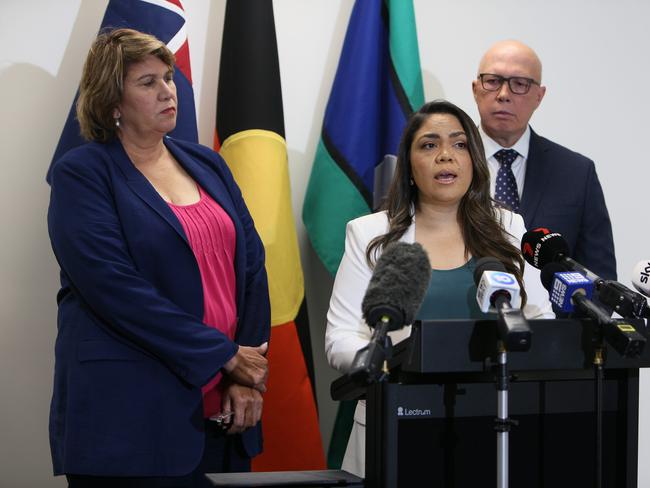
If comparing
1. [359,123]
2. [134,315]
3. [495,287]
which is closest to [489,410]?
[495,287]

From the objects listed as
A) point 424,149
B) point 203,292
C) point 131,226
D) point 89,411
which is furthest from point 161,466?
point 424,149

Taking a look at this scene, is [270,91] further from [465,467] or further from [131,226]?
[465,467]

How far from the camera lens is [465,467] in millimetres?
1839

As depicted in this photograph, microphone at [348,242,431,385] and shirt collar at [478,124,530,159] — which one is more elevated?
shirt collar at [478,124,530,159]

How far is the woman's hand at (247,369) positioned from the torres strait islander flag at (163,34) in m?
1.11

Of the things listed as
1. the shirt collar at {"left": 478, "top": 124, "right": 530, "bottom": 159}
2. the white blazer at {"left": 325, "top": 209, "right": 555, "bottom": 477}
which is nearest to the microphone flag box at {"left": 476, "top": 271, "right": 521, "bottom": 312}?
the white blazer at {"left": 325, "top": 209, "right": 555, "bottom": 477}

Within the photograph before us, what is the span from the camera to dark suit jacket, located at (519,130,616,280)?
10.6ft

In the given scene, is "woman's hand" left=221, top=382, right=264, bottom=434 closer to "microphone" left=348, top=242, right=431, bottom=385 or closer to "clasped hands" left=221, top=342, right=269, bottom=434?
"clasped hands" left=221, top=342, right=269, bottom=434

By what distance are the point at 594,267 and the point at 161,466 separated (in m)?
1.65

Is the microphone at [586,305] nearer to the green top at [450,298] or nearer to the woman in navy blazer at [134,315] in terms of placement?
the green top at [450,298]

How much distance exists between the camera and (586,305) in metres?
1.75

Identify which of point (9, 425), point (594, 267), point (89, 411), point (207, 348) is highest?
point (594, 267)

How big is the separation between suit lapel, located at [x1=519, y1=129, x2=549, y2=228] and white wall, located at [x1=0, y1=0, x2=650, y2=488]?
3.03 ft

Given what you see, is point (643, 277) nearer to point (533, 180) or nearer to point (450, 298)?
point (450, 298)
